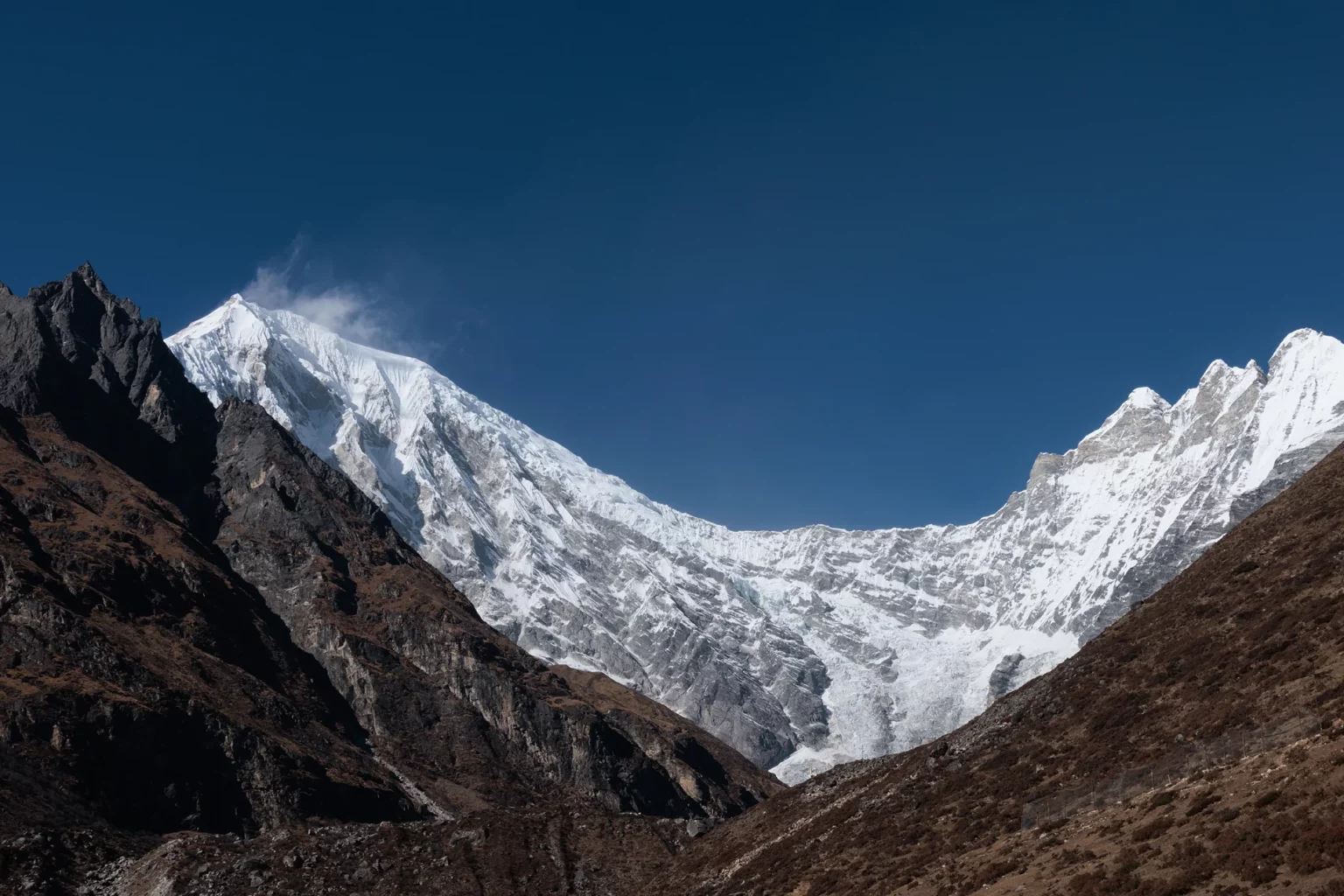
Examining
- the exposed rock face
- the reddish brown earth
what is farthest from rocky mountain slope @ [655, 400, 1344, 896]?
the exposed rock face

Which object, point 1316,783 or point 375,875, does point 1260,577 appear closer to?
point 1316,783

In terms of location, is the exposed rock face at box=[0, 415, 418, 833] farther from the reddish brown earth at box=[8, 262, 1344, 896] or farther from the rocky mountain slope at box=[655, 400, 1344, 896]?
the rocky mountain slope at box=[655, 400, 1344, 896]

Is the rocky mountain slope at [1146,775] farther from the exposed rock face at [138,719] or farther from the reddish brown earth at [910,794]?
the exposed rock face at [138,719]

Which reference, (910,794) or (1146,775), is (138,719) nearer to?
(910,794)

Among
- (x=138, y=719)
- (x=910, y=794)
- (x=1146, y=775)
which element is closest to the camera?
(x=1146, y=775)

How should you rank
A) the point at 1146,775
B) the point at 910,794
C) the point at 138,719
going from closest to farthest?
the point at 1146,775
the point at 910,794
the point at 138,719

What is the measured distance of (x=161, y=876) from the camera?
95.5 meters

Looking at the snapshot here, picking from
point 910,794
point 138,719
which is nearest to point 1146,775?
point 910,794

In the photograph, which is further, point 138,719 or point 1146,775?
point 138,719

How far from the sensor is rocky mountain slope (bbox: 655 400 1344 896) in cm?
4053

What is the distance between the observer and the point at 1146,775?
5219 cm

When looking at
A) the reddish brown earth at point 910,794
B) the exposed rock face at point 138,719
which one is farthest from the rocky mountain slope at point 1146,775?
the exposed rock face at point 138,719

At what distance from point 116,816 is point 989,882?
12716 cm

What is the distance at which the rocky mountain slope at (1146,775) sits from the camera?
40.5m
